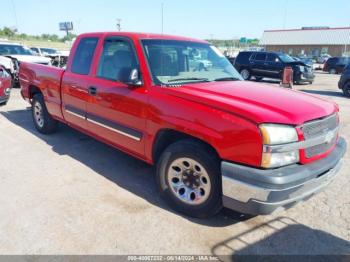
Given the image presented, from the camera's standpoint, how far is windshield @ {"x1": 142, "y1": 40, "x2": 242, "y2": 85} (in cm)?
372

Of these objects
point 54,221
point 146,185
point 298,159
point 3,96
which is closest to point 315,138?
point 298,159

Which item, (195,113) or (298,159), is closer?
(298,159)

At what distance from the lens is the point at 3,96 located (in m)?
8.66

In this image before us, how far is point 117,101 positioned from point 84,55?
130 cm

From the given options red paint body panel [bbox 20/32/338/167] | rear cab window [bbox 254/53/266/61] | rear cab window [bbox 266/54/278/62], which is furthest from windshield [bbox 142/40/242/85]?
rear cab window [bbox 254/53/266/61]

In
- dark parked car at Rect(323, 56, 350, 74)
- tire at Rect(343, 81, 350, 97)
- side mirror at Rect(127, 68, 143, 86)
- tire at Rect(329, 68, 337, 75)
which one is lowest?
tire at Rect(329, 68, 337, 75)

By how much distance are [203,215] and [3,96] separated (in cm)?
761

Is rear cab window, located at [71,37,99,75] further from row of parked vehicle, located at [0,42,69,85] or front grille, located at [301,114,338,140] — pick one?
row of parked vehicle, located at [0,42,69,85]

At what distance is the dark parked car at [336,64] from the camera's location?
87.7ft

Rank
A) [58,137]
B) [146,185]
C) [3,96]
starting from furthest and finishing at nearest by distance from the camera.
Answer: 1. [3,96]
2. [58,137]
3. [146,185]

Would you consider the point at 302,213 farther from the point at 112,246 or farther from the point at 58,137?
the point at 58,137

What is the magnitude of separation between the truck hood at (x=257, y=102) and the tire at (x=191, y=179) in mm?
492

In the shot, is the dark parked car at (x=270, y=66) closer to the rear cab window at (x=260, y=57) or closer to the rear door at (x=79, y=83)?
the rear cab window at (x=260, y=57)

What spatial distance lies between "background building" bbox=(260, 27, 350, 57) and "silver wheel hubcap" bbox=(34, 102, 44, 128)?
182 feet
